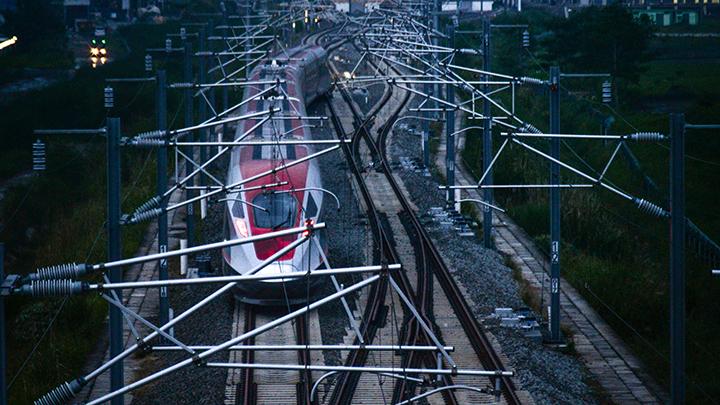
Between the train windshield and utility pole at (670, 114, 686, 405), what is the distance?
8.60 meters

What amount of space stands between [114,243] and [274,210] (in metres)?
7.96

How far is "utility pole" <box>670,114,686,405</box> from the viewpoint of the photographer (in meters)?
14.5

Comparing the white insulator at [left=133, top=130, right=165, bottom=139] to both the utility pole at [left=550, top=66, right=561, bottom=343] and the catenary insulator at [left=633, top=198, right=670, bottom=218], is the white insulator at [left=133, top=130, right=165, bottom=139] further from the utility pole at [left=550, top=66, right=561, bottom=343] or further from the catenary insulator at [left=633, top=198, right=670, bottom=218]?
the catenary insulator at [left=633, top=198, right=670, bottom=218]

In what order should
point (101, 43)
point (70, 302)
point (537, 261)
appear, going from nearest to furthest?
point (70, 302) < point (537, 261) < point (101, 43)

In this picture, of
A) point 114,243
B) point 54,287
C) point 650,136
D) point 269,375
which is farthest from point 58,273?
point 650,136

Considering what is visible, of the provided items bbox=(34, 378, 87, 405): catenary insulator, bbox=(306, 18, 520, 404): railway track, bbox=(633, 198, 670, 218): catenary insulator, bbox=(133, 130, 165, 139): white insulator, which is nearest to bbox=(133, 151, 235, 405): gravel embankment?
bbox=(306, 18, 520, 404): railway track

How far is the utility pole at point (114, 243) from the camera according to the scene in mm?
13836

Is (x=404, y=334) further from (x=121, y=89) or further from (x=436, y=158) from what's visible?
(x=121, y=89)

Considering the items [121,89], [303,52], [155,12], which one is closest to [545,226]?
[303,52]

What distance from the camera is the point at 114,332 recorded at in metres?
13.9

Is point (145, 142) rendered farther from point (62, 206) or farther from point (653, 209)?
point (62, 206)

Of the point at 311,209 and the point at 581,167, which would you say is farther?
the point at 581,167

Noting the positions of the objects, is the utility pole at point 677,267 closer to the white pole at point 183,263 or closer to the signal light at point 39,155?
the signal light at point 39,155

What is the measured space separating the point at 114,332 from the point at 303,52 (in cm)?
3180
